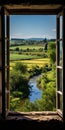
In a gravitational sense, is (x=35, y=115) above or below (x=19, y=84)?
above

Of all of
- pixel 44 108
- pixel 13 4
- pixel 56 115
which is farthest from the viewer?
pixel 44 108

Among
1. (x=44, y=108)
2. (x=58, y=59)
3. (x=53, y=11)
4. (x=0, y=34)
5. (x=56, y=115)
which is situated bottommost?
(x=44, y=108)

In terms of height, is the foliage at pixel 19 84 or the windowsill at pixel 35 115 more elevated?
the windowsill at pixel 35 115

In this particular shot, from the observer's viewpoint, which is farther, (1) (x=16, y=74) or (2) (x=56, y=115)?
(1) (x=16, y=74)

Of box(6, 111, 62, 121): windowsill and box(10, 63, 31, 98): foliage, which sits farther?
box(10, 63, 31, 98): foliage

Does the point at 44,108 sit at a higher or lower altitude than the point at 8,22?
lower

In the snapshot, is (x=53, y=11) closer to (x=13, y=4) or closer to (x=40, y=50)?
(x=13, y=4)

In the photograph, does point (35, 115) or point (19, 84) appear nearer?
point (35, 115)

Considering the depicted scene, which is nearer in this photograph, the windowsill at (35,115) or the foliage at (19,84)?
the windowsill at (35,115)

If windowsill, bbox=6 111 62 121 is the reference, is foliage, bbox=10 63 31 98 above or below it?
below
